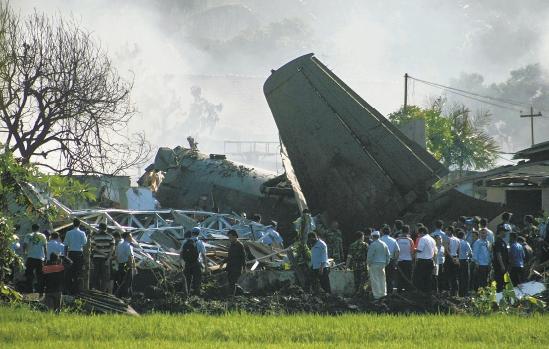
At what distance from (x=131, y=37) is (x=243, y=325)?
13675 centimetres

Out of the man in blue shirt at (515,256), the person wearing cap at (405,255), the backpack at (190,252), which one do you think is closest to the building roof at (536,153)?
the man in blue shirt at (515,256)

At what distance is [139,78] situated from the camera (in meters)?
132

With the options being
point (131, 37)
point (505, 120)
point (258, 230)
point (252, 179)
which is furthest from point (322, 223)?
point (505, 120)

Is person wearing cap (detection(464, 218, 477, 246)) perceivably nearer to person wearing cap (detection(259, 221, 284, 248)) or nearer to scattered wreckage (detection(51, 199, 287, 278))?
scattered wreckage (detection(51, 199, 287, 278))

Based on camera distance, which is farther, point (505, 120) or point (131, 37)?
point (505, 120)

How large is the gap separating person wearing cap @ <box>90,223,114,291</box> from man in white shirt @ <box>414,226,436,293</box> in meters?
6.93

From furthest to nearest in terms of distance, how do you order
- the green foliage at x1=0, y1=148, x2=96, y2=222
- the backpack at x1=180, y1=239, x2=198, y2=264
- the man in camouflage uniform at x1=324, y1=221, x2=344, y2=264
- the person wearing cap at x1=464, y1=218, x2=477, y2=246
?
1. the man in camouflage uniform at x1=324, y1=221, x2=344, y2=264
2. the person wearing cap at x1=464, y1=218, x2=477, y2=246
3. the backpack at x1=180, y1=239, x2=198, y2=264
4. the green foliage at x1=0, y1=148, x2=96, y2=222

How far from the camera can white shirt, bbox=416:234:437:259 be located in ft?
78.5

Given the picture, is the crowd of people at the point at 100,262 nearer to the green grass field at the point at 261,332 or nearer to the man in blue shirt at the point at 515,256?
the green grass field at the point at 261,332

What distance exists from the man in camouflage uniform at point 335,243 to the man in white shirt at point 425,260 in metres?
4.20

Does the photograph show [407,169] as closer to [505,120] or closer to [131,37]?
[131,37]

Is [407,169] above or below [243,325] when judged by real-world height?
above

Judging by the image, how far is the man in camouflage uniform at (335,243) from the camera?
28.2m

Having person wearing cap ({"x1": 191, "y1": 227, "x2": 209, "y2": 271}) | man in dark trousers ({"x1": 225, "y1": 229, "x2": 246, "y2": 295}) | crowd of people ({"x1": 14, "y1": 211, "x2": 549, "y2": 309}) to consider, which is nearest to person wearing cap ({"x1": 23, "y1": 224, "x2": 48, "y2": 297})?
crowd of people ({"x1": 14, "y1": 211, "x2": 549, "y2": 309})
